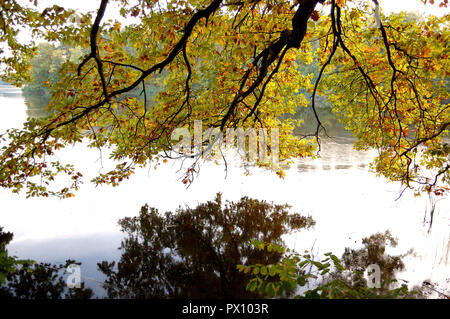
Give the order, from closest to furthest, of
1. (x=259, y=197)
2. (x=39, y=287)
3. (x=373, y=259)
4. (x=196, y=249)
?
(x=39, y=287) < (x=373, y=259) < (x=196, y=249) < (x=259, y=197)

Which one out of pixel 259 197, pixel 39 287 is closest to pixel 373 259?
pixel 259 197

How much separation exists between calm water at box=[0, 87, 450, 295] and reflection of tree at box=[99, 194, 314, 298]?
394 millimetres

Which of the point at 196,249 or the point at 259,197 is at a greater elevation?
the point at 259,197

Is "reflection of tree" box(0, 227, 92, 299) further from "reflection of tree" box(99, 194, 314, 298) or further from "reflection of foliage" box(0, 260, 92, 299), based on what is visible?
"reflection of tree" box(99, 194, 314, 298)

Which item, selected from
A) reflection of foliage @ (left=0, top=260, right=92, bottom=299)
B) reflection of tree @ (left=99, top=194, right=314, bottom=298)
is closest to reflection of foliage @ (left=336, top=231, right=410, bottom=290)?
reflection of tree @ (left=99, top=194, right=314, bottom=298)

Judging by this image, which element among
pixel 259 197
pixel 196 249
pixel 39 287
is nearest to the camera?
pixel 39 287

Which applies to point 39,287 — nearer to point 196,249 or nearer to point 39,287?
point 39,287

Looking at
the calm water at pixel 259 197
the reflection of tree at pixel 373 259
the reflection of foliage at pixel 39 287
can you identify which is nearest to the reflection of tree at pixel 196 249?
the calm water at pixel 259 197

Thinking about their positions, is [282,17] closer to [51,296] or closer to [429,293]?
[429,293]

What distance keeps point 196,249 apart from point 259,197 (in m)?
4.09

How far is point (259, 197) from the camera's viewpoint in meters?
10.5

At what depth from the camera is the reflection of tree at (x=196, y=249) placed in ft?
17.9

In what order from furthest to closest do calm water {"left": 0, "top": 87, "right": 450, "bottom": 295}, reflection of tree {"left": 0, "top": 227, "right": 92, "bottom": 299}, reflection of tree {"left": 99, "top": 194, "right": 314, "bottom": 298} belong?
calm water {"left": 0, "top": 87, "right": 450, "bottom": 295} < reflection of tree {"left": 99, "top": 194, "right": 314, "bottom": 298} < reflection of tree {"left": 0, "top": 227, "right": 92, "bottom": 299}

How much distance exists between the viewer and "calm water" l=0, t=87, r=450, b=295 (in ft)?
22.7
